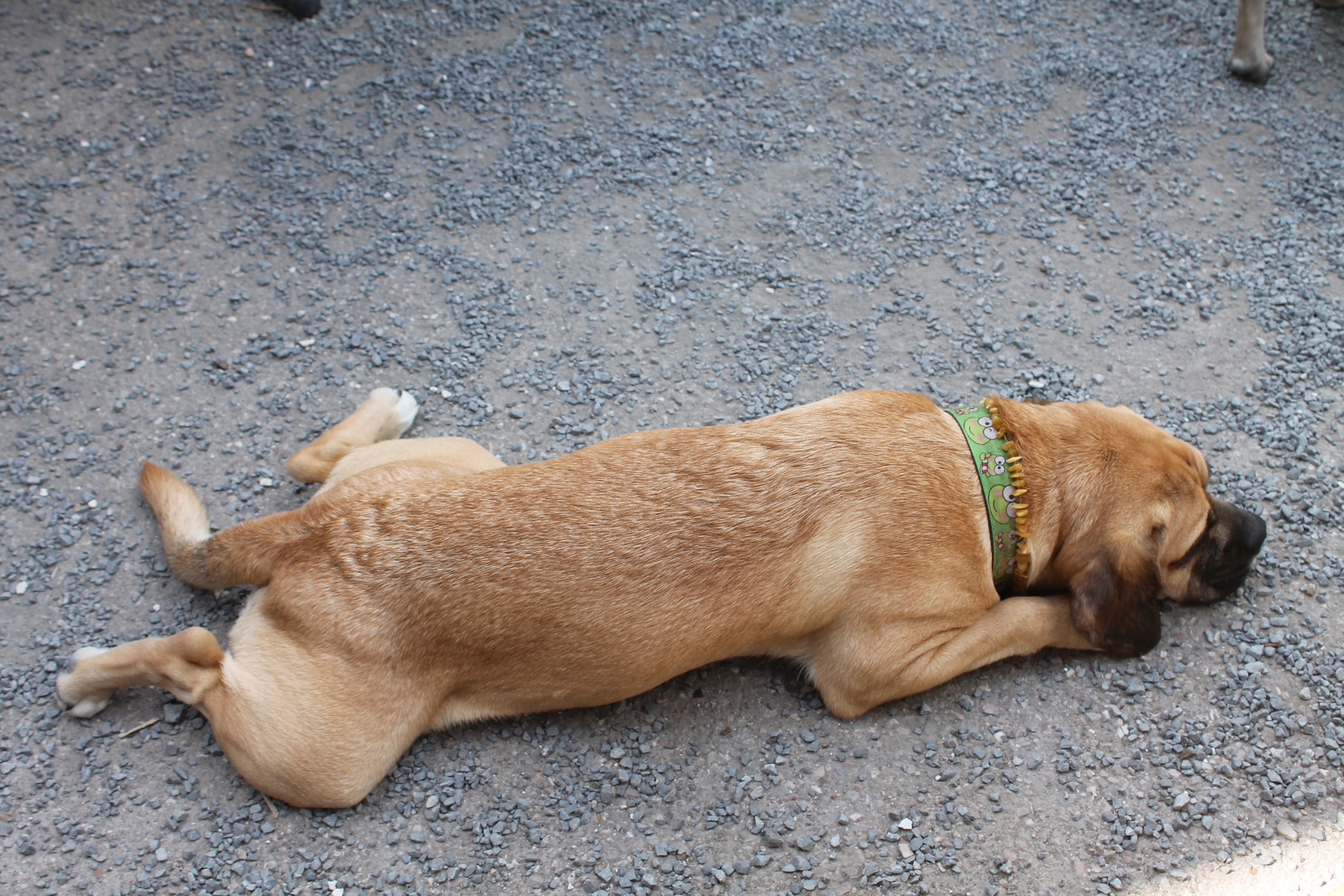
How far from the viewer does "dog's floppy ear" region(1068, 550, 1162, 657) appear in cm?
358

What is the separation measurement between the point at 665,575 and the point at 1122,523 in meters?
1.75

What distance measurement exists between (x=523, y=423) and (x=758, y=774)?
2.13m

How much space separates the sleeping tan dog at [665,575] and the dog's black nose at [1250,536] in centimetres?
1

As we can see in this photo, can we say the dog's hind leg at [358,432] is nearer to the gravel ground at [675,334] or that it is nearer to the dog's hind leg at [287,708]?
the gravel ground at [675,334]

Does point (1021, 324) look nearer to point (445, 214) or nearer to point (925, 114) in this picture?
point (925, 114)

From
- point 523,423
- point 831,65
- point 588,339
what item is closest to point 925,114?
point 831,65

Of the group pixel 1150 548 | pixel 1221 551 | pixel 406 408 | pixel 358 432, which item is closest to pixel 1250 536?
pixel 1221 551

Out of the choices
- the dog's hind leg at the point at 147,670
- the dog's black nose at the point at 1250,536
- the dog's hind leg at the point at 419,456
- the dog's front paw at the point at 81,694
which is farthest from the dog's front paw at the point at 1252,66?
the dog's front paw at the point at 81,694

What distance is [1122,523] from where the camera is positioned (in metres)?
3.55

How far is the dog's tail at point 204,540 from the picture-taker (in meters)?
3.60

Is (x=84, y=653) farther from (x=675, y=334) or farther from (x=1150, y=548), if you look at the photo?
(x=1150, y=548)

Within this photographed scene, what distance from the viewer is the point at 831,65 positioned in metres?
6.98

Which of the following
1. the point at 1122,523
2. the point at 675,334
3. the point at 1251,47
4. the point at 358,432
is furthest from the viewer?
the point at 1251,47

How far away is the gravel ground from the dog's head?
0.35 metres
